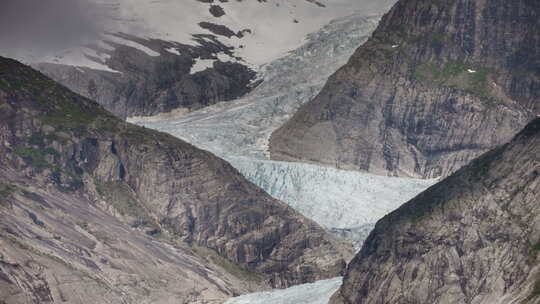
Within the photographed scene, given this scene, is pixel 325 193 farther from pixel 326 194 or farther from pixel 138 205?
pixel 138 205

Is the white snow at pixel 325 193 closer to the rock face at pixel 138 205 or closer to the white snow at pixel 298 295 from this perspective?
the rock face at pixel 138 205

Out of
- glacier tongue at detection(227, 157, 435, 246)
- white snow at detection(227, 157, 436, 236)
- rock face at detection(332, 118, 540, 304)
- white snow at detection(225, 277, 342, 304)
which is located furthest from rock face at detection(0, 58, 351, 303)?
rock face at detection(332, 118, 540, 304)

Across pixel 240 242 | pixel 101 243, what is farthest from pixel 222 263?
pixel 101 243

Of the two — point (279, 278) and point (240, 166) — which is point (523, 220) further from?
point (240, 166)

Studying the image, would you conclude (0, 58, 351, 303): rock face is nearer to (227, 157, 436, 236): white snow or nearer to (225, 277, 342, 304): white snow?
(225, 277, 342, 304): white snow

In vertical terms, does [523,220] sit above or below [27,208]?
above

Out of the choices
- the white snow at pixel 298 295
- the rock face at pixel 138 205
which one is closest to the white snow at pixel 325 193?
the rock face at pixel 138 205
